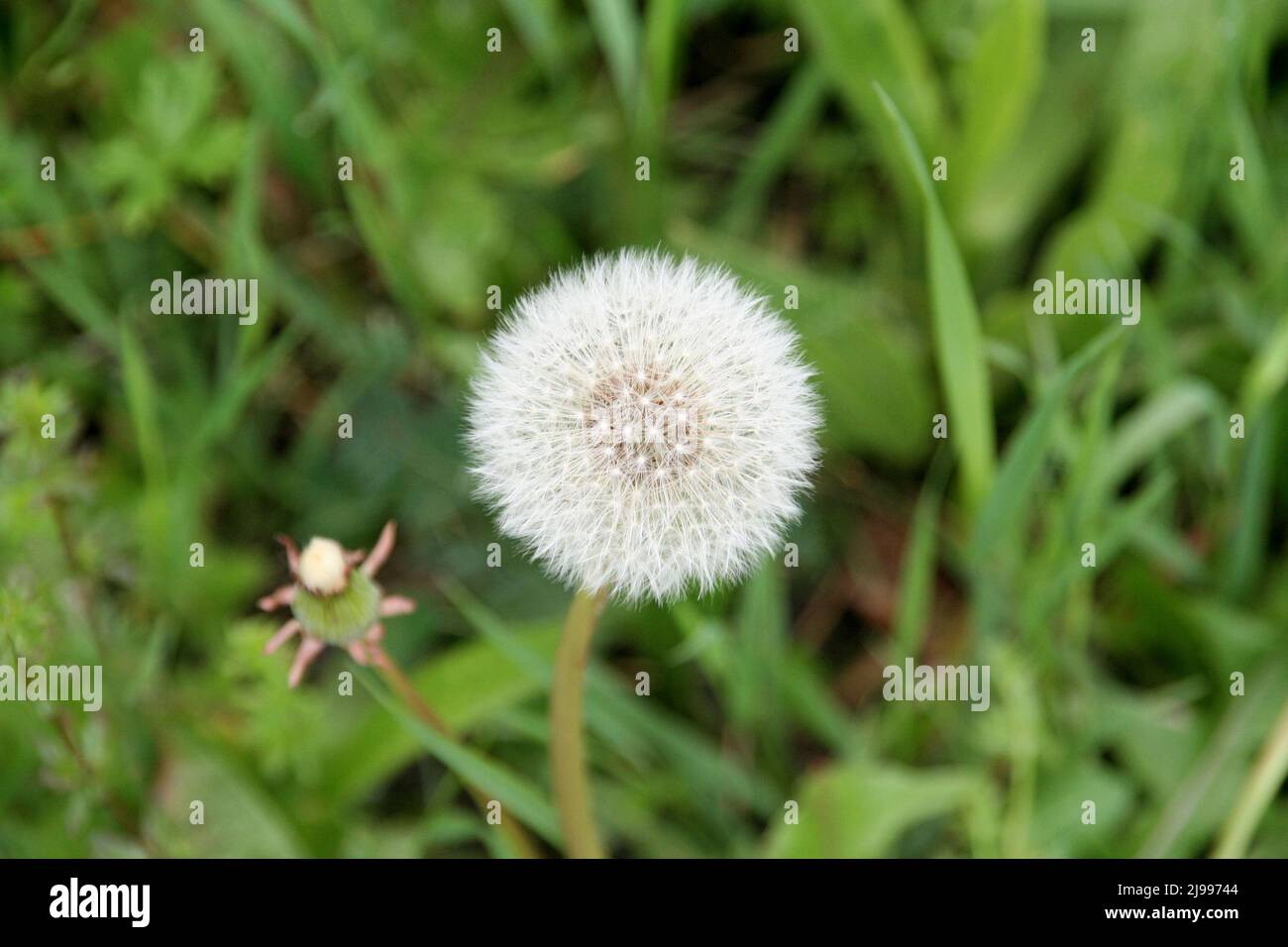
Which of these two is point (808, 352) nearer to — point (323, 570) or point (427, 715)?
point (427, 715)

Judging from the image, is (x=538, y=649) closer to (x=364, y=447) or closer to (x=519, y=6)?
(x=364, y=447)

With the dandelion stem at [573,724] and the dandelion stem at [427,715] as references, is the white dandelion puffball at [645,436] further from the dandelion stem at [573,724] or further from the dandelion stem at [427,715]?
the dandelion stem at [427,715]

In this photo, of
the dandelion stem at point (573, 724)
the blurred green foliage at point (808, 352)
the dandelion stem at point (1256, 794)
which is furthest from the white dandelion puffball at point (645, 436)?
the dandelion stem at point (1256, 794)

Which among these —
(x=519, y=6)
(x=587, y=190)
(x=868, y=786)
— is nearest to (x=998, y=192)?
(x=587, y=190)

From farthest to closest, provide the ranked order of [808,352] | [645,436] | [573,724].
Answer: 1. [808,352]
2. [573,724]
3. [645,436]

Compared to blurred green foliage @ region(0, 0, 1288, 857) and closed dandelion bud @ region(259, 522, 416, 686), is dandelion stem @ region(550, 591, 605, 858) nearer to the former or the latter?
blurred green foliage @ region(0, 0, 1288, 857)

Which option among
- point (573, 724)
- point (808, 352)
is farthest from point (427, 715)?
point (808, 352)

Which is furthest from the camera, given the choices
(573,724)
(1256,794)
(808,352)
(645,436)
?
(808,352)
